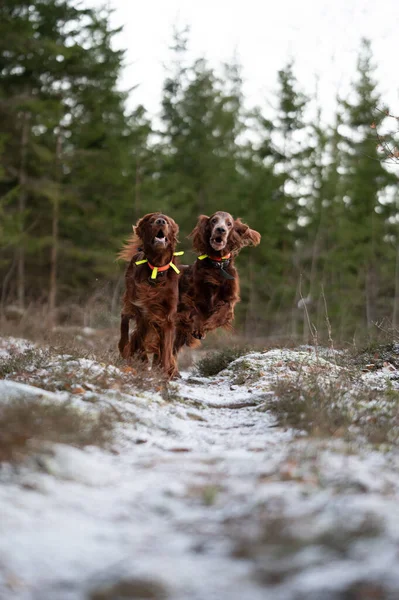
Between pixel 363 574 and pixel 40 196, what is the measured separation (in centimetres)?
2215

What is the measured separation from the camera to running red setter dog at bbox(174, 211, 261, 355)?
8125 mm

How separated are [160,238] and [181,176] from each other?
2055 cm

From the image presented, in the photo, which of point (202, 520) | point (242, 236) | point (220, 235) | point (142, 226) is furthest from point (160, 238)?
point (202, 520)

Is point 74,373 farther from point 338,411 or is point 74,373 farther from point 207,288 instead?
point 207,288

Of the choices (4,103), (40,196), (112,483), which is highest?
(4,103)

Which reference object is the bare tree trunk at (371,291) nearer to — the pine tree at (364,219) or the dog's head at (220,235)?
the pine tree at (364,219)

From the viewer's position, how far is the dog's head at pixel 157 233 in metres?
6.82

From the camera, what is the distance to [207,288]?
8.15 meters

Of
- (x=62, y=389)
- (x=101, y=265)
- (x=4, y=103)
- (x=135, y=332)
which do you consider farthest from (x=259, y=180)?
(x=62, y=389)

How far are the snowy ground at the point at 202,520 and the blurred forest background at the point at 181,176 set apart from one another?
58.4ft

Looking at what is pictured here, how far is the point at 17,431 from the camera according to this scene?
3100 millimetres

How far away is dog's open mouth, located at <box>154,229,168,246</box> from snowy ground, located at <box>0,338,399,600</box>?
301 centimetres

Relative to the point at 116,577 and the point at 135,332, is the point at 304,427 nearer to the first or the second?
the point at 116,577

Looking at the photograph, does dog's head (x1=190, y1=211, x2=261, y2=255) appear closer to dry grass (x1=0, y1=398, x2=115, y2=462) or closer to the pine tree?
dry grass (x1=0, y1=398, x2=115, y2=462)
